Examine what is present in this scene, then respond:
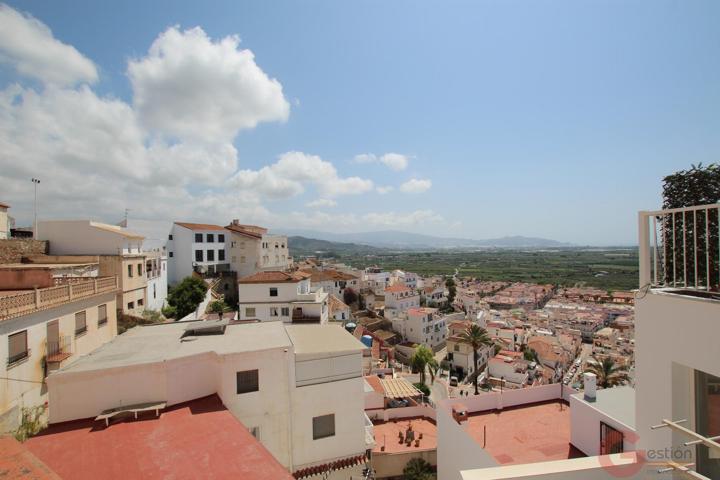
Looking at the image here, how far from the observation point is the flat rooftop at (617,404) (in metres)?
7.68

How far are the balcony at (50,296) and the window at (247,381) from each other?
758 centimetres

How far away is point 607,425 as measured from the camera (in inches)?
301

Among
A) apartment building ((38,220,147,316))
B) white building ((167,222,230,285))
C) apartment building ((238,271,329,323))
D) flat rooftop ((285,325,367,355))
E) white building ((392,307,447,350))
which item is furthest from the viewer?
white building ((392,307,447,350))

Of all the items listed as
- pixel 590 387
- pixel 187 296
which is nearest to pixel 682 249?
pixel 590 387

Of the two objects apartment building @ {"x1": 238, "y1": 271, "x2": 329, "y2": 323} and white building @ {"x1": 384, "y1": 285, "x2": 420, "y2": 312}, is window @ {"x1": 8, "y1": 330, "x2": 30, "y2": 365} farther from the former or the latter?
white building @ {"x1": 384, "y1": 285, "x2": 420, "y2": 312}

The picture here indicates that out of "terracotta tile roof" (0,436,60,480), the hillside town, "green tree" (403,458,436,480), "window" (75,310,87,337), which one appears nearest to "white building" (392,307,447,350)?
the hillside town

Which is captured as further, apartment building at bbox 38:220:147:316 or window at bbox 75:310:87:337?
apartment building at bbox 38:220:147:316

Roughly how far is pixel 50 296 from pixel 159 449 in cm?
991

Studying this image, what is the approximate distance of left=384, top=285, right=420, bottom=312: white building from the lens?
58.8m

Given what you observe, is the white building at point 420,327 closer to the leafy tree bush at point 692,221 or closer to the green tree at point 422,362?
the green tree at point 422,362

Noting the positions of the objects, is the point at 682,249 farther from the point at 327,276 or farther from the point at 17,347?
the point at 327,276

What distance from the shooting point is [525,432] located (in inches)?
382

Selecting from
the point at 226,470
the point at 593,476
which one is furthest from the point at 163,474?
the point at 593,476

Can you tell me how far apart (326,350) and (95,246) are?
78.8 feet
